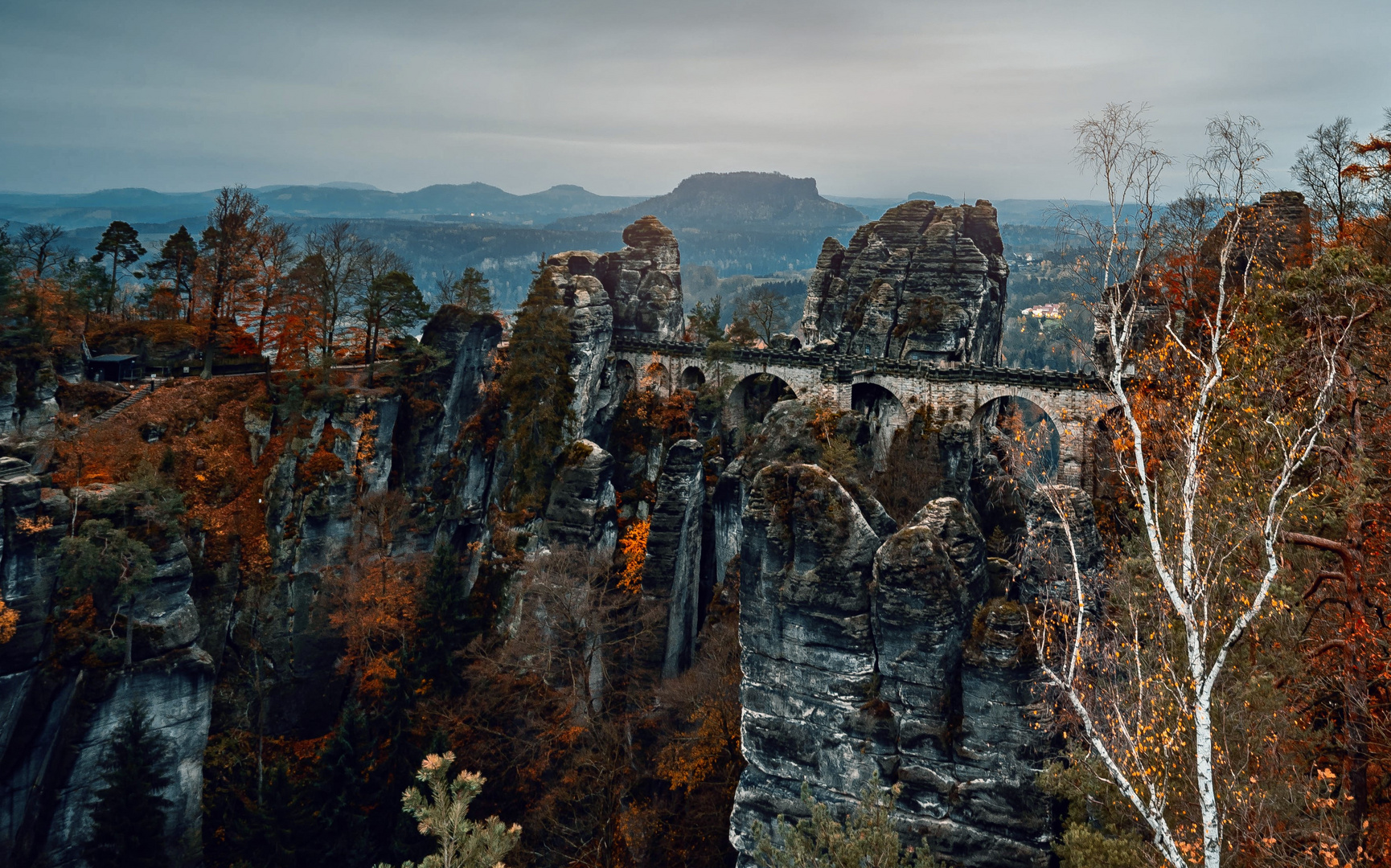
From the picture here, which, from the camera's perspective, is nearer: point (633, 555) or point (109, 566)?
point (109, 566)

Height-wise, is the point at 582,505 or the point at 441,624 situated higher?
the point at 582,505

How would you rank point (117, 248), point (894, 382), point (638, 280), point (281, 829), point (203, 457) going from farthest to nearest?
point (638, 280) < point (117, 248) < point (894, 382) < point (203, 457) < point (281, 829)

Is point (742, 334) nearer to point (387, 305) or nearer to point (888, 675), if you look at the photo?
point (387, 305)

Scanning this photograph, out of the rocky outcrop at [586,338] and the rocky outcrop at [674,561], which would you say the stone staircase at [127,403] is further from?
the rocky outcrop at [674,561]

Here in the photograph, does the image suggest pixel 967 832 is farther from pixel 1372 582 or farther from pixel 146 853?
pixel 146 853

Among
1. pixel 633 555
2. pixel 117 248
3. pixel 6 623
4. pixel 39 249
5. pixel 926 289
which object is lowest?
pixel 6 623

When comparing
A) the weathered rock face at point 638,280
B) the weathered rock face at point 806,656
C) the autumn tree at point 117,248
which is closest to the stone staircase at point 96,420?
the autumn tree at point 117,248

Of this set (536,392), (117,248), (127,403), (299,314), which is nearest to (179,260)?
(117,248)

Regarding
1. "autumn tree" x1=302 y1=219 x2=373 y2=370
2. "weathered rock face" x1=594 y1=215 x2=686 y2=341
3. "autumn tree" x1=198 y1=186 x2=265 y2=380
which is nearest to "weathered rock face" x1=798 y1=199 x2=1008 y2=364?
"weathered rock face" x1=594 y1=215 x2=686 y2=341
